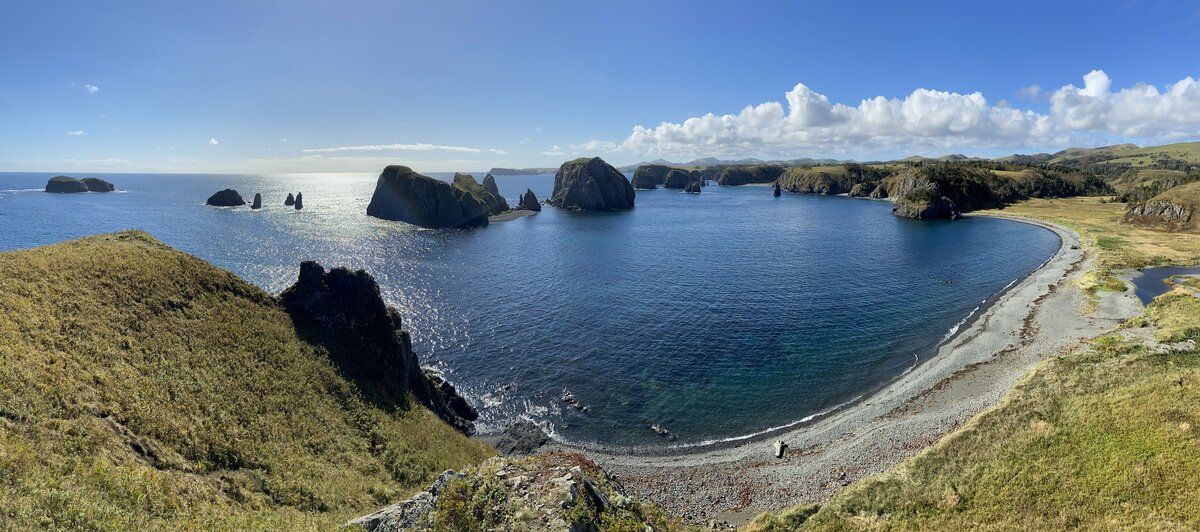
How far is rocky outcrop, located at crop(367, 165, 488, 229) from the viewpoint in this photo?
15950 centimetres

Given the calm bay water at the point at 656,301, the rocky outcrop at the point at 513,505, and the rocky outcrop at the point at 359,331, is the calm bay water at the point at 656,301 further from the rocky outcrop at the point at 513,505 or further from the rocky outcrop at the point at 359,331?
the rocky outcrop at the point at 513,505

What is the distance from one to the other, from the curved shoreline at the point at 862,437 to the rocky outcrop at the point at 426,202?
437 feet

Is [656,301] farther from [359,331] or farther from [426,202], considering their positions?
[426,202]

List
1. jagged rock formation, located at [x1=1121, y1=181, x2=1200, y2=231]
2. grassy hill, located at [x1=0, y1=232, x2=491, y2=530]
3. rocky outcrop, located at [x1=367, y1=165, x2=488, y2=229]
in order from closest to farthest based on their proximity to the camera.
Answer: grassy hill, located at [x1=0, y1=232, x2=491, y2=530] → jagged rock formation, located at [x1=1121, y1=181, x2=1200, y2=231] → rocky outcrop, located at [x1=367, y1=165, x2=488, y2=229]

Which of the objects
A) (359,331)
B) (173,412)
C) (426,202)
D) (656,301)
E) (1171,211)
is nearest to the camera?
(173,412)

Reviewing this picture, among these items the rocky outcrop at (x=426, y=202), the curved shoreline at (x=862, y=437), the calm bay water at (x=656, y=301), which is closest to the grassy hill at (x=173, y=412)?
the curved shoreline at (x=862, y=437)

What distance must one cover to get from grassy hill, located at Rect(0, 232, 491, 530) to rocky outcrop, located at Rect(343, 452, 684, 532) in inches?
153

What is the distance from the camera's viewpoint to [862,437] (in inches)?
1532

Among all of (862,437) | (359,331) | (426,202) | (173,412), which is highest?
(426,202)

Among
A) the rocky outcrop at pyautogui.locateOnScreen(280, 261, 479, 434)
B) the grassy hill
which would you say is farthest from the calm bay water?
the grassy hill

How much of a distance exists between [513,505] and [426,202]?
153 metres

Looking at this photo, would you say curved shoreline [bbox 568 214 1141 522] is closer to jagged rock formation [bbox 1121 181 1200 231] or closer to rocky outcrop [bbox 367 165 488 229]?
jagged rock formation [bbox 1121 181 1200 231]

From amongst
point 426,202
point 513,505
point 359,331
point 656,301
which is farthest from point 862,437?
point 426,202

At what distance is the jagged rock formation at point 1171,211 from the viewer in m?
113
